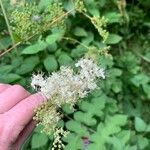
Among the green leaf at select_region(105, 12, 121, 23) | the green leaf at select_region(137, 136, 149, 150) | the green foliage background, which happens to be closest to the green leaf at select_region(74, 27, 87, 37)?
the green foliage background

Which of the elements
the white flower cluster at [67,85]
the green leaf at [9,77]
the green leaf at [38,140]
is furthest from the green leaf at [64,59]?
the white flower cluster at [67,85]

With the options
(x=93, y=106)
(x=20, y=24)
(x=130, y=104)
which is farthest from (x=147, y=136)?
(x=20, y=24)

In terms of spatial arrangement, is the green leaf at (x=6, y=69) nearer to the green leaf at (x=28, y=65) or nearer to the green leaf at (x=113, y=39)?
the green leaf at (x=28, y=65)

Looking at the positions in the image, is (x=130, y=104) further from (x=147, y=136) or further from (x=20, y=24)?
(x=20, y=24)

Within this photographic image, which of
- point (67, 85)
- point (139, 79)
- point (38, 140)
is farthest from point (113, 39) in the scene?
point (67, 85)

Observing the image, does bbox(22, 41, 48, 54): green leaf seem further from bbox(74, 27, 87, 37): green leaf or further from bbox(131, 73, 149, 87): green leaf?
bbox(131, 73, 149, 87): green leaf
